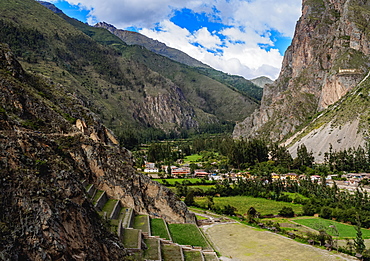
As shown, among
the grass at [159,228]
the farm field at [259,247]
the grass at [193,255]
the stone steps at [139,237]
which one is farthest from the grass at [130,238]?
the farm field at [259,247]

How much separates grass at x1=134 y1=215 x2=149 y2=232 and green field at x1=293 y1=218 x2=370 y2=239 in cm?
2944

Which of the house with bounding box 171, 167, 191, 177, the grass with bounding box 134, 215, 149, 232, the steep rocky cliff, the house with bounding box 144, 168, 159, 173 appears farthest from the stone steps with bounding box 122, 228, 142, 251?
the house with bounding box 144, 168, 159, 173

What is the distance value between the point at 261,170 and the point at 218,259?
73049mm

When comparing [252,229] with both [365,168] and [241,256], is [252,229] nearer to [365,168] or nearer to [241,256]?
[241,256]

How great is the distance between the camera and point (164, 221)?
39781 millimetres

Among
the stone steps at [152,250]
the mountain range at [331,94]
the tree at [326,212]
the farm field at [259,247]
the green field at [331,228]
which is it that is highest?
the mountain range at [331,94]

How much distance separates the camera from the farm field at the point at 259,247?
36.1 metres

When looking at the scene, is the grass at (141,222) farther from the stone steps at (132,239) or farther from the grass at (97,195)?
the grass at (97,195)

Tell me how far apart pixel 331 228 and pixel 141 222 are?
3231cm

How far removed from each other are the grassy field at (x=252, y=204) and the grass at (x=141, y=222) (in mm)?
28644

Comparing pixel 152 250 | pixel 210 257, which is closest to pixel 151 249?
pixel 152 250

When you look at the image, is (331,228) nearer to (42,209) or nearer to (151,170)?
(42,209)

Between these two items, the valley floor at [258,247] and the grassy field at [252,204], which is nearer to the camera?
the valley floor at [258,247]

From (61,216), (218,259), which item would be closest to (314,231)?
(218,259)
